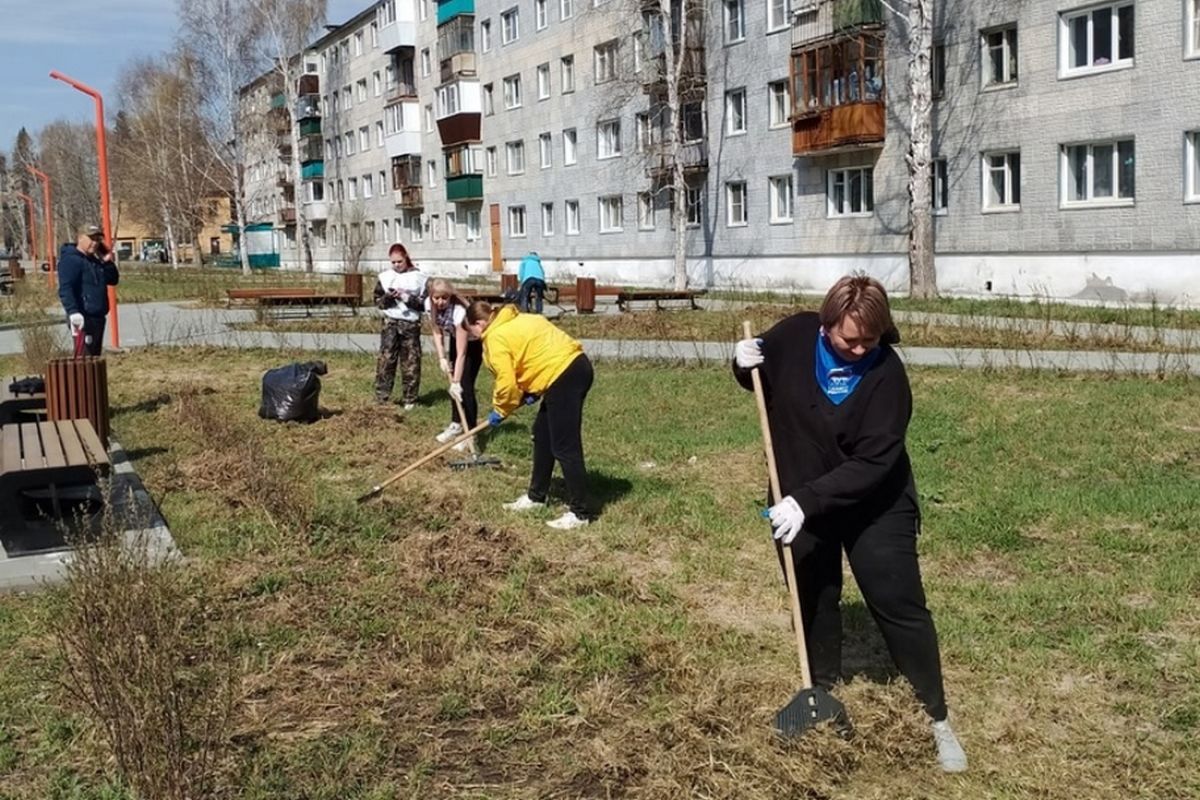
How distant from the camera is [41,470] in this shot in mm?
5578

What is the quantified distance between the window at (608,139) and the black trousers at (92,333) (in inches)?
1085

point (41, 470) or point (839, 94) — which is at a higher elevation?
point (839, 94)

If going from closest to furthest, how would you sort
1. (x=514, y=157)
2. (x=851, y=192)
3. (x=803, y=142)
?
(x=851, y=192) → (x=803, y=142) → (x=514, y=157)

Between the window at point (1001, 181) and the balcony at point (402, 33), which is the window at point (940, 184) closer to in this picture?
the window at point (1001, 181)

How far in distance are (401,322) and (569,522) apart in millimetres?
4632

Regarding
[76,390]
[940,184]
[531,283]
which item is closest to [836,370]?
[76,390]

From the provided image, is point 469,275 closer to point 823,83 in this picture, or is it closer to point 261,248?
point 823,83

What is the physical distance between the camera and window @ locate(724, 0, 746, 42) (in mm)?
30766

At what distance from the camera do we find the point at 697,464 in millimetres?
8023

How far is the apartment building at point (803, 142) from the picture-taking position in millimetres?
20984

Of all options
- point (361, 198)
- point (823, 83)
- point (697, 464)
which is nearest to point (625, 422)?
point (697, 464)

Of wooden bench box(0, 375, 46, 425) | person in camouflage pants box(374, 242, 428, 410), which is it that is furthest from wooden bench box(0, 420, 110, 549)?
person in camouflage pants box(374, 242, 428, 410)

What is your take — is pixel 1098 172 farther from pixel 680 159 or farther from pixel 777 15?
pixel 680 159

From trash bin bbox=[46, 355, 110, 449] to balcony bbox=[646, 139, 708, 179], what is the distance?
25.2m
